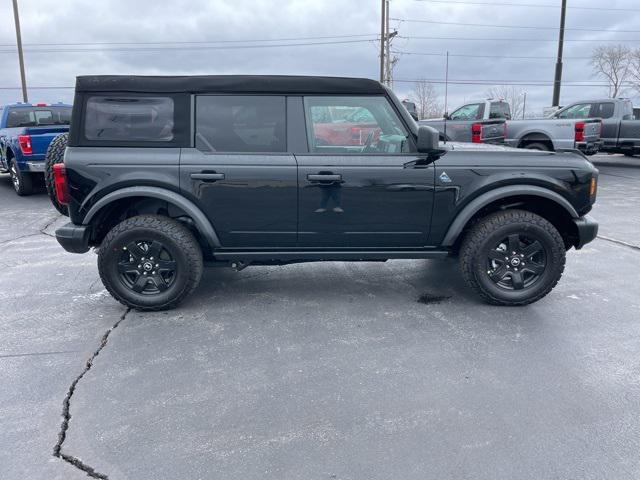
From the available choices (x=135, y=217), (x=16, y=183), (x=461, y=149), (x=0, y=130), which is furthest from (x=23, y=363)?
(x=0, y=130)

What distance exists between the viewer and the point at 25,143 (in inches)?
377

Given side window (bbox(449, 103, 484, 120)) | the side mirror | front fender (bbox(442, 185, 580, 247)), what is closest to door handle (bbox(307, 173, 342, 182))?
the side mirror

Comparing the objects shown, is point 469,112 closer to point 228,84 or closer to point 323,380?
point 228,84

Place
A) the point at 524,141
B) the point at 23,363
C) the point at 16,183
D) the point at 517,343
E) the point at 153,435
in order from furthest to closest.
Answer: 1. the point at 524,141
2. the point at 16,183
3. the point at 517,343
4. the point at 23,363
5. the point at 153,435

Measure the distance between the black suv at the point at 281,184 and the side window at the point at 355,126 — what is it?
12 millimetres

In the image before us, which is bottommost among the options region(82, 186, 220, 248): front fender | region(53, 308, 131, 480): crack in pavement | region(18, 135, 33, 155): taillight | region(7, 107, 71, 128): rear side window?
region(53, 308, 131, 480): crack in pavement

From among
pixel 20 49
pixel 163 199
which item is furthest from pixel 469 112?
pixel 20 49

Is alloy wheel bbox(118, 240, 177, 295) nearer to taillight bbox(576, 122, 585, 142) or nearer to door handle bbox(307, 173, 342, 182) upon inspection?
door handle bbox(307, 173, 342, 182)

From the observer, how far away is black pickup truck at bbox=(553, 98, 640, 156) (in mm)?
14359

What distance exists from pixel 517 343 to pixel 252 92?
281 centimetres

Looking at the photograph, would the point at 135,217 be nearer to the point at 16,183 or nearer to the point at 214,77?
the point at 214,77

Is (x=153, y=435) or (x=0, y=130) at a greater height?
(x=0, y=130)

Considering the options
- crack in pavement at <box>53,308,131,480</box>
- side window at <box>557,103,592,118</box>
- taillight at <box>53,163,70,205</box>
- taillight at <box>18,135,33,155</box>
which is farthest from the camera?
side window at <box>557,103,592,118</box>

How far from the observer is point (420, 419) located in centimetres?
285
